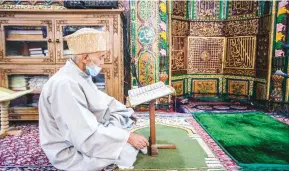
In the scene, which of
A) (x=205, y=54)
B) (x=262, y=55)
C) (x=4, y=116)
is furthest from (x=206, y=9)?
(x=4, y=116)

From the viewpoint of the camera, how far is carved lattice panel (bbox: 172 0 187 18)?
6.06m

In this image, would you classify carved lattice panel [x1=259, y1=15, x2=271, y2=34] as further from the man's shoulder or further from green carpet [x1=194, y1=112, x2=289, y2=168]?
the man's shoulder

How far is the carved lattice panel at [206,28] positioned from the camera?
650cm

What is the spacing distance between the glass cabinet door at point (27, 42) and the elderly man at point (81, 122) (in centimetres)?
230

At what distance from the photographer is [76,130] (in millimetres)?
1912

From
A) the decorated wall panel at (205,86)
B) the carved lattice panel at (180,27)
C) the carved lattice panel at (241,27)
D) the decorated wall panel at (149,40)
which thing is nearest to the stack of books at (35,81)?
the decorated wall panel at (149,40)

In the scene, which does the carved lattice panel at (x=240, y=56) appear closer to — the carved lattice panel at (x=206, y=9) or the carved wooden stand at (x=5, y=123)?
the carved lattice panel at (x=206, y=9)

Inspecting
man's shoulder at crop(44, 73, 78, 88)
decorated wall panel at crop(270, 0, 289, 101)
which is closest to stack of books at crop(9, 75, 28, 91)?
man's shoulder at crop(44, 73, 78, 88)

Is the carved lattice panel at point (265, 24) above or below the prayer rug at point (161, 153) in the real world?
above

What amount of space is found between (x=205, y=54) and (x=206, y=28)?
62cm

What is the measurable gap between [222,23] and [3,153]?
5359 mm

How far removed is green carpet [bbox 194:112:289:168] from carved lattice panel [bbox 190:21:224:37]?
228 centimetres

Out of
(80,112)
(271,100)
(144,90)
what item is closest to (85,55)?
(80,112)

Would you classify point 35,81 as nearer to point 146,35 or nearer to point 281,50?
point 146,35
